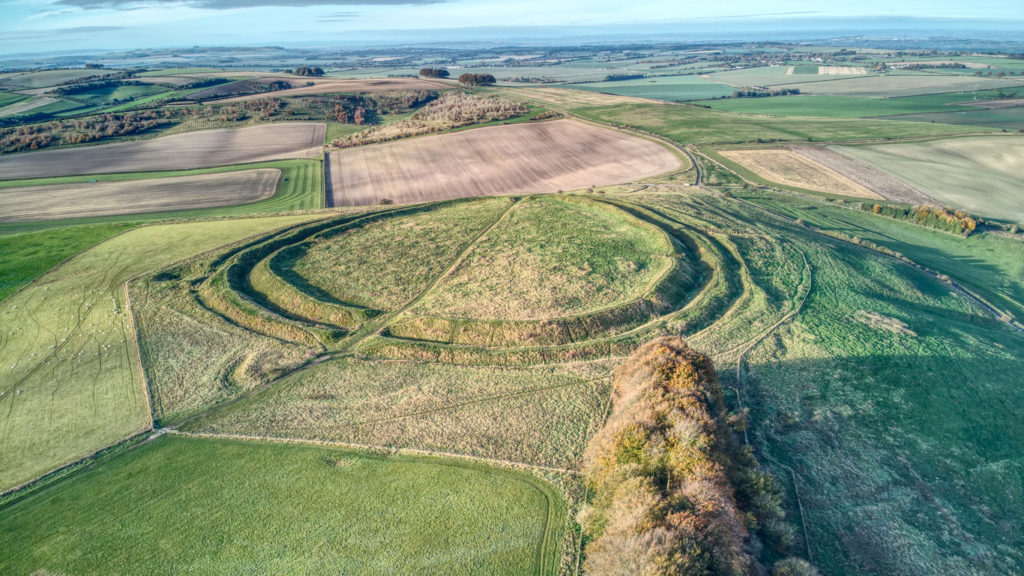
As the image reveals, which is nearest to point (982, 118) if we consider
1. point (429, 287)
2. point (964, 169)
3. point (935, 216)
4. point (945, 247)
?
point (964, 169)

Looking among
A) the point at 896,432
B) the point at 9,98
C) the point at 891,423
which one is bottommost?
the point at 896,432

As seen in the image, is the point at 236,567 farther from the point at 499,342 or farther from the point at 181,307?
the point at 181,307

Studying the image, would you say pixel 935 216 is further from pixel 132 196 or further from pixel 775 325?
pixel 132 196

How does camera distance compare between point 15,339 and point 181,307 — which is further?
point 181,307

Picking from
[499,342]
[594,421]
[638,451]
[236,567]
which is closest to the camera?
[236,567]

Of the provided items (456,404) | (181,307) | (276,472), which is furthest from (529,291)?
(181,307)

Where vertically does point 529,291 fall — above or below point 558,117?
below
